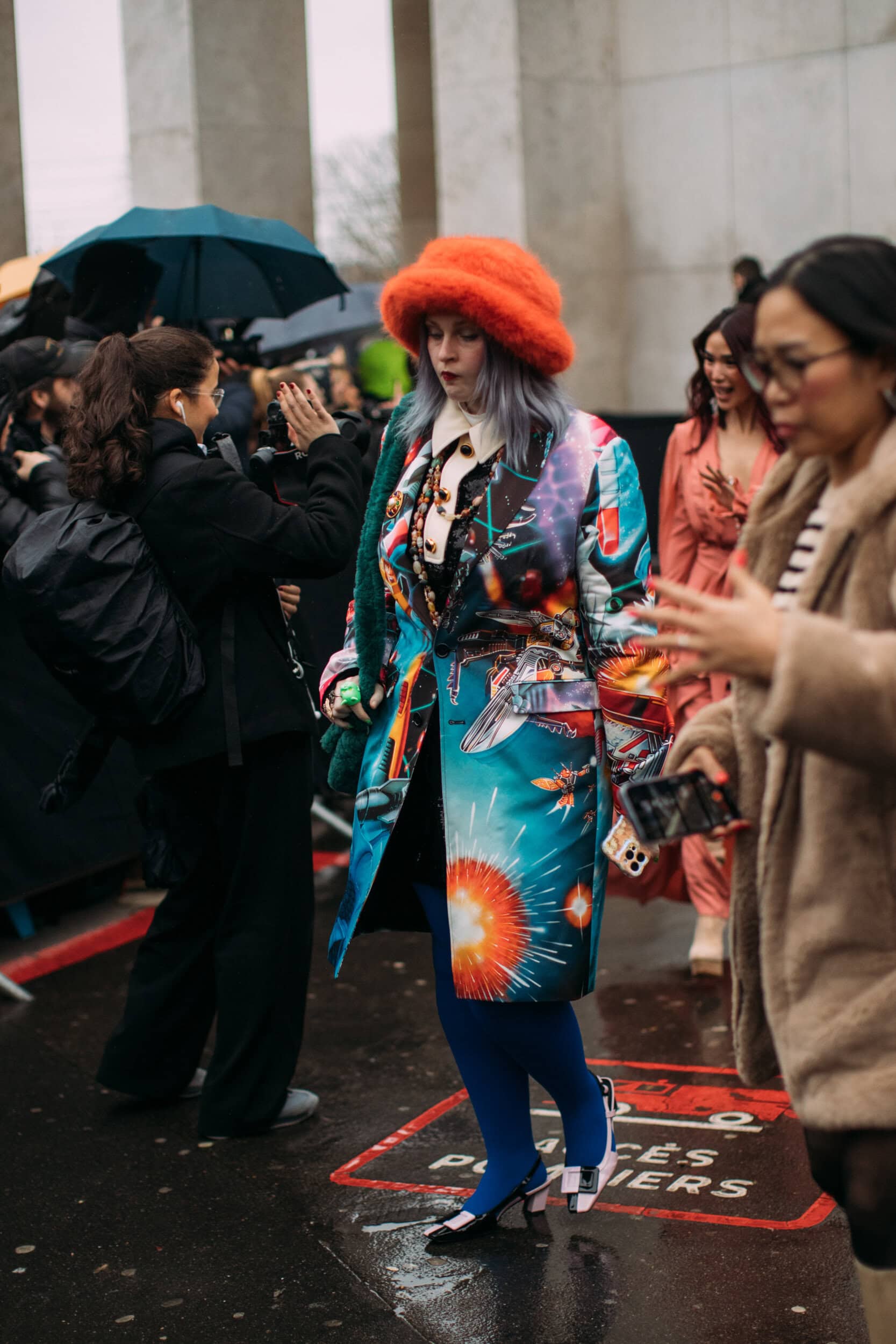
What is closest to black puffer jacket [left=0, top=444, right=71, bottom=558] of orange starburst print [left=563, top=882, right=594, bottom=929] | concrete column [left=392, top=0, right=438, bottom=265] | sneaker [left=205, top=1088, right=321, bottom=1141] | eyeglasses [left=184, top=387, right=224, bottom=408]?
eyeglasses [left=184, top=387, right=224, bottom=408]

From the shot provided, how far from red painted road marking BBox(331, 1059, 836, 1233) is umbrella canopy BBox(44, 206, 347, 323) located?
4120 mm

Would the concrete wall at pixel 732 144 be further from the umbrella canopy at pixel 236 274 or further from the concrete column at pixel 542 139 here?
the umbrella canopy at pixel 236 274

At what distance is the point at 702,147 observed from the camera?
11594mm

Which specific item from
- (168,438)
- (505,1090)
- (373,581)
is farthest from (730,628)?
(168,438)

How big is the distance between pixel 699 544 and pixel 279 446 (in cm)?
191

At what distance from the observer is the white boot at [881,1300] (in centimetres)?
231

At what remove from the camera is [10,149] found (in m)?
12.4

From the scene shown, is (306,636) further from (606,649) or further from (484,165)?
(484,165)

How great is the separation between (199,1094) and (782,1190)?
71.2 inches

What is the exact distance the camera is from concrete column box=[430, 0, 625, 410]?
1098 centimetres

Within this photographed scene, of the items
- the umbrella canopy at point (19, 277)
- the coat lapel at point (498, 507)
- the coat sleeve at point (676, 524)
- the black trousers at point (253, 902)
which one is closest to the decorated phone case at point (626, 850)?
the coat lapel at point (498, 507)

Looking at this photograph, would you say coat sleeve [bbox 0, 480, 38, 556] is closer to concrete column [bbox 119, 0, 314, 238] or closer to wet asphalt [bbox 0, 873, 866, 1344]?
wet asphalt [bbox 0, 873, 866, 1344]

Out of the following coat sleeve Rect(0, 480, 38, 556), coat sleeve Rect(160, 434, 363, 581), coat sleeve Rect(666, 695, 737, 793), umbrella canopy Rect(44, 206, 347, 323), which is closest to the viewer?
coat sleeve Rect(666, 695, 737, 793)

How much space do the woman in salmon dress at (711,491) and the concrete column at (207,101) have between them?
7347 mm
